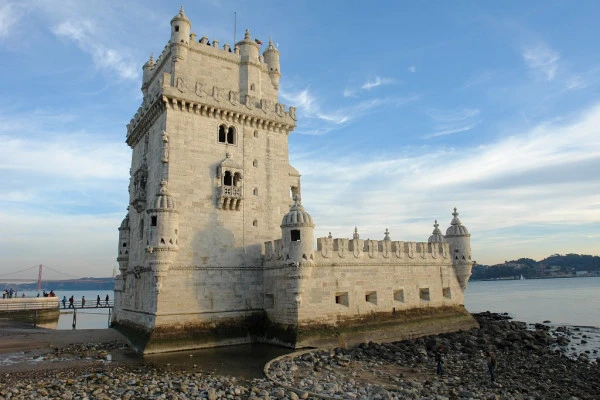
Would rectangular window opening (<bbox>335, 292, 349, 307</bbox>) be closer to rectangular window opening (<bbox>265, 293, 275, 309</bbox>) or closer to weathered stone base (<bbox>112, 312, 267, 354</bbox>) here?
rectangular window opening (<bbox>265, 293, 275, 309</bbox>)

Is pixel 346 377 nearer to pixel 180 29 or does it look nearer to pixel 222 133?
pixel 222 133

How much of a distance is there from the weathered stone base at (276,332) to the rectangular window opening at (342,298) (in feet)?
3.73

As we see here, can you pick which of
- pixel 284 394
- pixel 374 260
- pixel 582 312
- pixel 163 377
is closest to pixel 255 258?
pixel 374 260

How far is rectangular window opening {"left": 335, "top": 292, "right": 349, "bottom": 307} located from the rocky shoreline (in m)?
3.14

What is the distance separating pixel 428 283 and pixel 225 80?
20.3 m

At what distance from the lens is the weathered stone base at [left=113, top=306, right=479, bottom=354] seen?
910 inches

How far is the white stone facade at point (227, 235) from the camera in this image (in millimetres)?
23891

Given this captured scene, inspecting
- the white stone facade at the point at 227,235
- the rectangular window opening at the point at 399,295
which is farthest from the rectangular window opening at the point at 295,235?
the rectangular window opening at the point at 399,295

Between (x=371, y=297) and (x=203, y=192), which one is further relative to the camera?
(x=371, y=297)

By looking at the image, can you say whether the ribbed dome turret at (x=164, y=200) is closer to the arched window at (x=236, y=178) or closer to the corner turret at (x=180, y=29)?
the arched window at (x=236, y=178)

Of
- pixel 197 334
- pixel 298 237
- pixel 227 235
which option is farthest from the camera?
pixel 227 235

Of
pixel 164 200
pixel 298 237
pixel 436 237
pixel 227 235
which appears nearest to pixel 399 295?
pixel 436 237

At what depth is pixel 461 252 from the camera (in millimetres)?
33312

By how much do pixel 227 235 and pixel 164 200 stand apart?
4.55 meters
